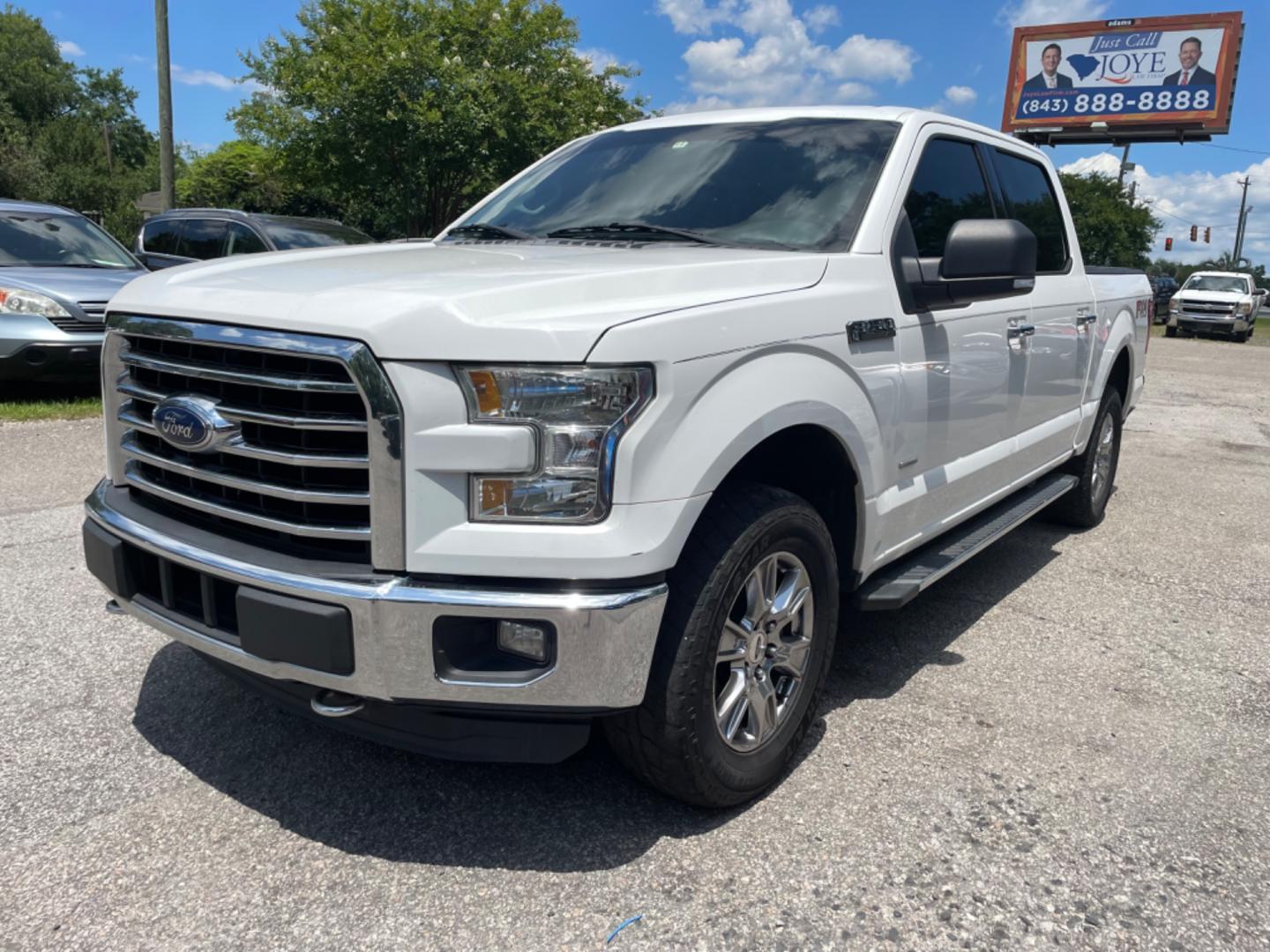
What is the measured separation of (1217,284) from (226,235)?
27240mm

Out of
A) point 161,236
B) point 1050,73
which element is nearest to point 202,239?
point 161,236

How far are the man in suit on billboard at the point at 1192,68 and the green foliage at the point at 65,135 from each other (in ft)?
134

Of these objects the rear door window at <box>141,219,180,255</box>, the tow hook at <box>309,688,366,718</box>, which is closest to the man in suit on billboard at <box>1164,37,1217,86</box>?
the rear door window at <box>141,219,180,255</box>

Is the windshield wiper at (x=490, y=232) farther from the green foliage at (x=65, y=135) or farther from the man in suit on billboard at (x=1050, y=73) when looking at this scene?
the green foliage at (x=65, y=135)

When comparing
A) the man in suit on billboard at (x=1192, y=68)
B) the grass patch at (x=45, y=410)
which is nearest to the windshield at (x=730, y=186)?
the grass patch at (x=45, y=410)

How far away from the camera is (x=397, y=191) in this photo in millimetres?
19625

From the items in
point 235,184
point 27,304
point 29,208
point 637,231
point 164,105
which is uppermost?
point 235,184

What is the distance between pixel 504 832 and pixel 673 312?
4.57 ft

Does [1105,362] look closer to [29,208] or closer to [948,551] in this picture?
[948,551]

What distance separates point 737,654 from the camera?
2596 mm

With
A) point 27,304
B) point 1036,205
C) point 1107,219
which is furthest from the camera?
point 1107,219

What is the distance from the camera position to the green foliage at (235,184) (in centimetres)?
3244

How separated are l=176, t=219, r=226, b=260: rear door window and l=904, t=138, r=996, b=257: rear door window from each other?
8186 millimetres

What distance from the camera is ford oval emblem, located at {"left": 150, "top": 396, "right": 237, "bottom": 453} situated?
2.39 meters
